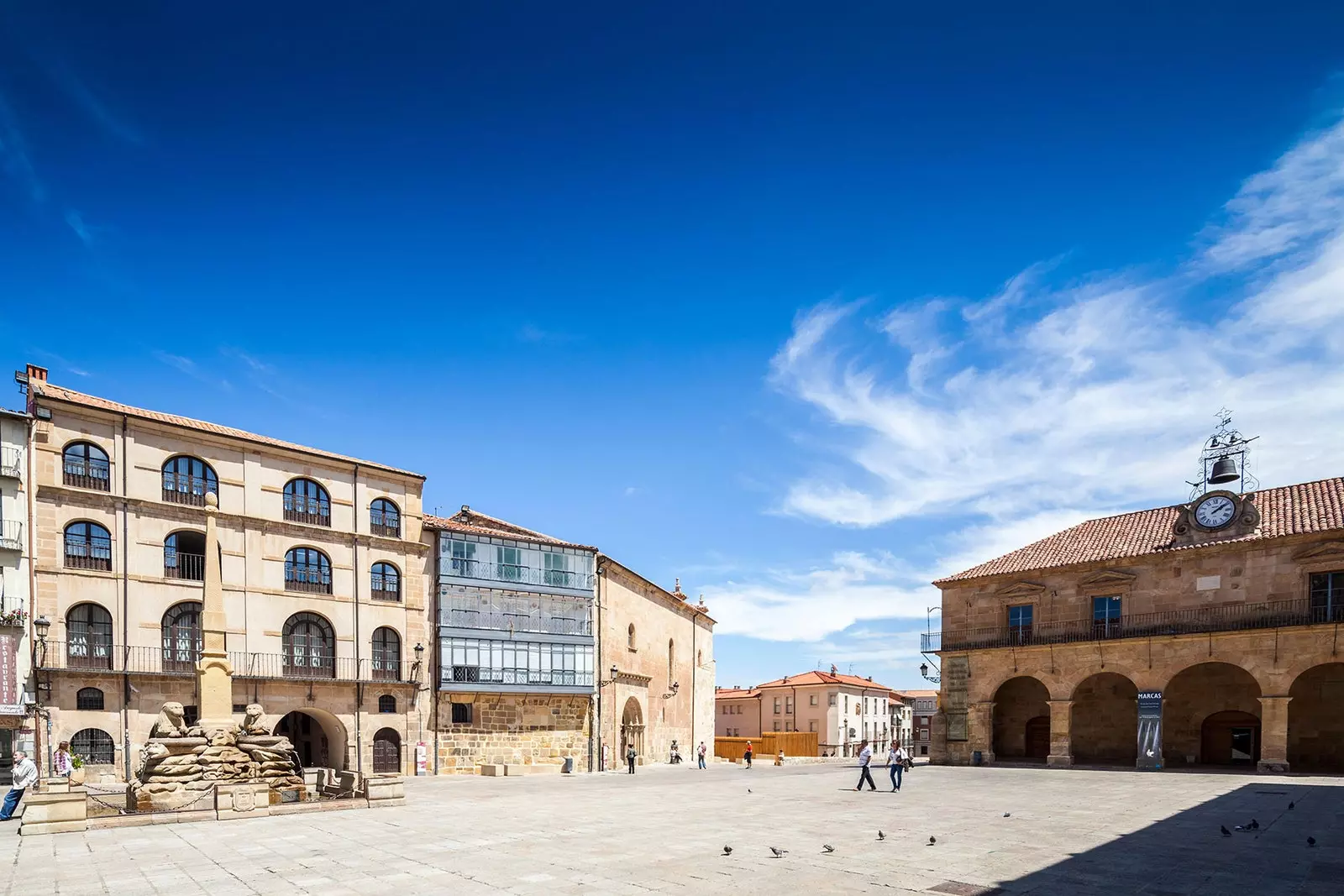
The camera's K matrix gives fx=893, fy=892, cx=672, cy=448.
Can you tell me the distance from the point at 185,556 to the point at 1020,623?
33.2 m

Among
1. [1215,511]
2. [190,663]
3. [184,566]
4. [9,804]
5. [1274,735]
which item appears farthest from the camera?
[1215,511]

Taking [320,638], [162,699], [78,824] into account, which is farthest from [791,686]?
[78,824]

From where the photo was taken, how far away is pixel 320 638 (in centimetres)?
3438

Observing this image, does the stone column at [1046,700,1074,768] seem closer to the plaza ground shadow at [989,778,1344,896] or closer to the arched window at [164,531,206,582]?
the plaza ground shadow at [989,778,1344,896]

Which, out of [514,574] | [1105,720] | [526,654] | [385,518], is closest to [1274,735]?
[1105,720]

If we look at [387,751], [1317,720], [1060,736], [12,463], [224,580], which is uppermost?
[12,463]

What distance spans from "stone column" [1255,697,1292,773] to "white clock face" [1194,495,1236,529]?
6.62 metres

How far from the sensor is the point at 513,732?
3722cm

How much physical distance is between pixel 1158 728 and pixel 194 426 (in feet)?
121

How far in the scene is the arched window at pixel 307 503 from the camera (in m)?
34.6

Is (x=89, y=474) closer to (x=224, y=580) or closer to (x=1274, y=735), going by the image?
(x=224, y=580)

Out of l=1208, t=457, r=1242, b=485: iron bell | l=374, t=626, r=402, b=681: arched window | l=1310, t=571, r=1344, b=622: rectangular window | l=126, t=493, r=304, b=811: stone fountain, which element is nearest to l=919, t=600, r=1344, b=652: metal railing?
l=1310, t=571, r=1344, b=622: rectangular window

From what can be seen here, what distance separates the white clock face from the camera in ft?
111

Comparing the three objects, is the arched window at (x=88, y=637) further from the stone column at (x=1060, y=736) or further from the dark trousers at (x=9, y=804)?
the stone column at (x=1060, y=736)
